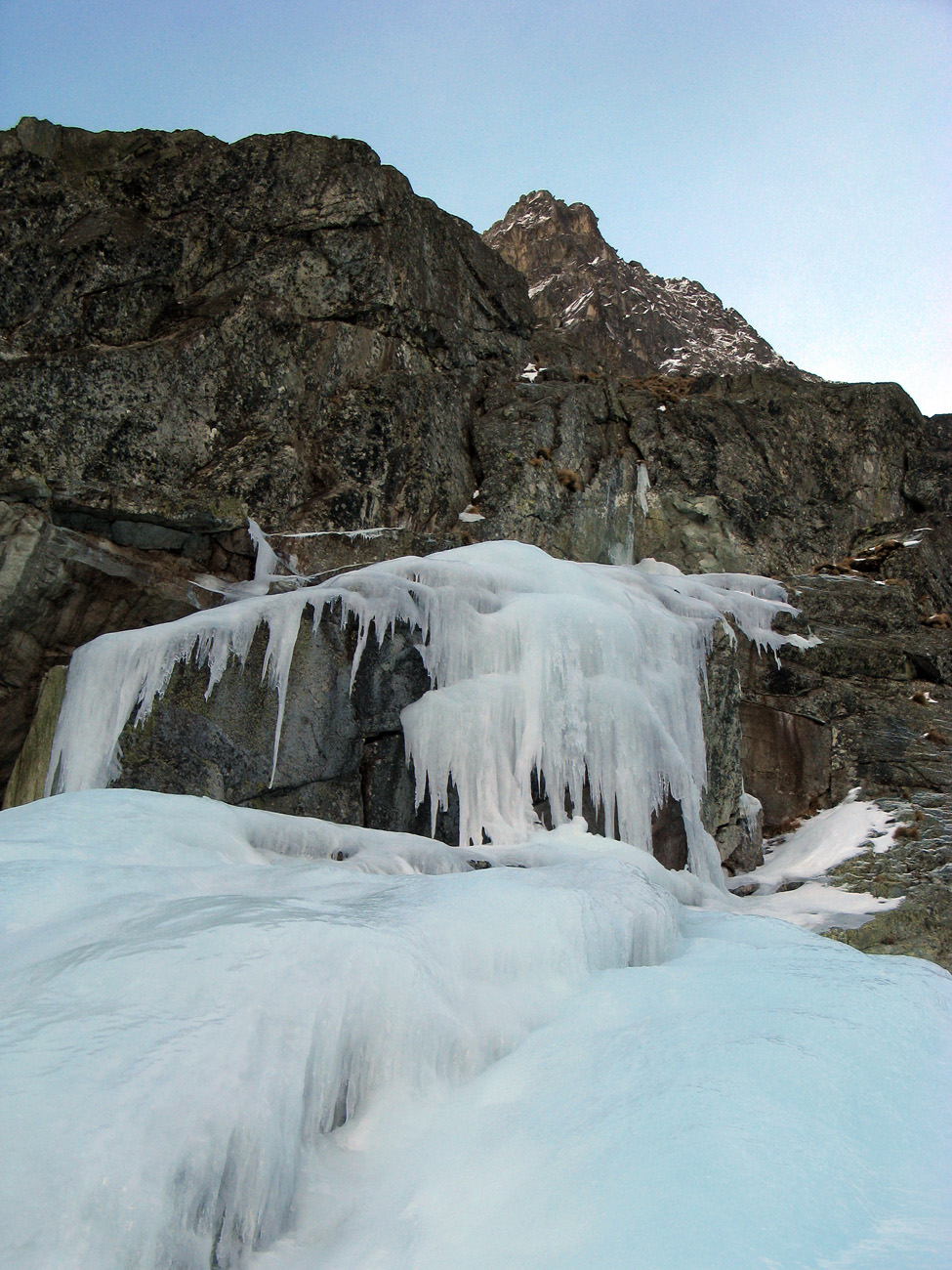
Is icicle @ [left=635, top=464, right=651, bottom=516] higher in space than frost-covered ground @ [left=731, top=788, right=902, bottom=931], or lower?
higher

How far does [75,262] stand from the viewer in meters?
14.6

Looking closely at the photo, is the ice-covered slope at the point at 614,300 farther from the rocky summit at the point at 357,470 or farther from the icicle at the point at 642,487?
the icicle at the point at 642,487

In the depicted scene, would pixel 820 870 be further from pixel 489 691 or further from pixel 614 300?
pixel 614 300

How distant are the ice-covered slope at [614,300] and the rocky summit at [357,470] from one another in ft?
36.0

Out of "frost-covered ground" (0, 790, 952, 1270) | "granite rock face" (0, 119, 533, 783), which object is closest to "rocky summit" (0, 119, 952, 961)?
"granite rock face" (0, 119, 533, 783)

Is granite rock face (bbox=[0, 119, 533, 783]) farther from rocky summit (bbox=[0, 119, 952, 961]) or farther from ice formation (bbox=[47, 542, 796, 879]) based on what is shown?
ice formation (bbox=[47, 542, 796, 879])

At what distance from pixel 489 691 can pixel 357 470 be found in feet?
21.1

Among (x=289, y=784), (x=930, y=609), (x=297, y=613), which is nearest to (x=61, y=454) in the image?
(x=297, y=613)

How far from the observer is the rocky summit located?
8.41 meters

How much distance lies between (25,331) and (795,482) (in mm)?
13993

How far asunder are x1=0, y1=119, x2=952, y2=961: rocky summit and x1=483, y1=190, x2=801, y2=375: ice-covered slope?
1098cm

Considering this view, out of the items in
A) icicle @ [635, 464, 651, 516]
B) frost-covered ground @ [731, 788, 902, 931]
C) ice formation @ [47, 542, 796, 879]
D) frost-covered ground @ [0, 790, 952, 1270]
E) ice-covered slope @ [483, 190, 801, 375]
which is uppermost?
ice-covered slope @ [483, 190, 801, 375]

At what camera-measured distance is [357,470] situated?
13.7 meters

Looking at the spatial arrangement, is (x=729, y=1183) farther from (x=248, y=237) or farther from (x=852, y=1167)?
(x=248, y=237)
